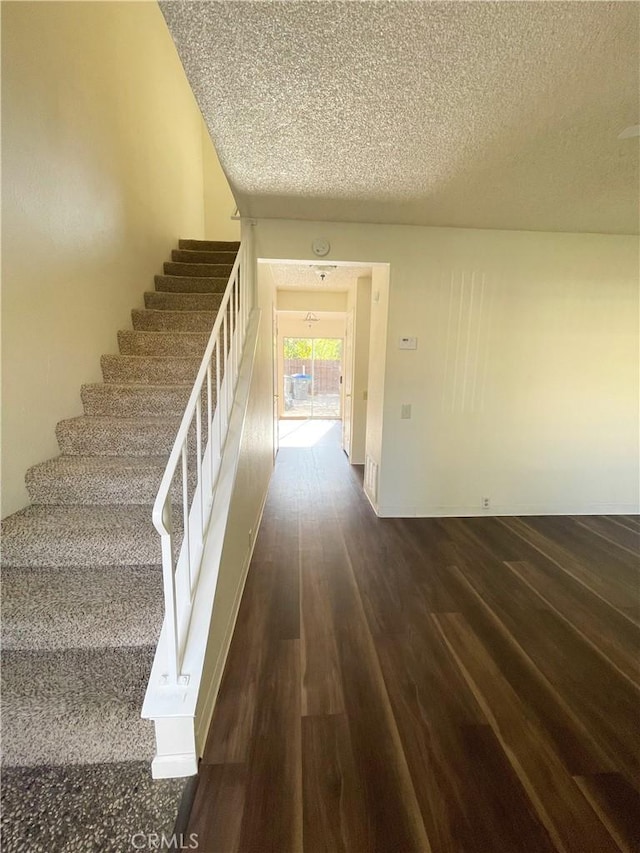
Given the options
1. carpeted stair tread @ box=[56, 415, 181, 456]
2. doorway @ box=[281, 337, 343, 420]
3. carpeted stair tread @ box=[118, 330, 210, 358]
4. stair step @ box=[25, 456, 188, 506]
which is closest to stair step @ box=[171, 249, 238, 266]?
carpeted stair tread @ box=[118, 330, 210, 358]

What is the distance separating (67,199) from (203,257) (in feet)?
6.56

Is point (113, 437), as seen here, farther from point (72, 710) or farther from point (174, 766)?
point (174, 766)

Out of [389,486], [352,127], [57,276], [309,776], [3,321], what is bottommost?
[309,776]

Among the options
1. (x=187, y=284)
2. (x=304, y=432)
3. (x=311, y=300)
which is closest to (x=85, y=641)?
(x=187, y=284)

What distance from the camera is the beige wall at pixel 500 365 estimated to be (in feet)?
10.5

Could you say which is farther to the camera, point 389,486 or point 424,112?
point 389,486

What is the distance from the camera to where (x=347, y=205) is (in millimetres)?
2670

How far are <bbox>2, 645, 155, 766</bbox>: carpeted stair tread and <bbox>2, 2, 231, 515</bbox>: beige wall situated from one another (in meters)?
0.85

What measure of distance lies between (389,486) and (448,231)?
2425mm

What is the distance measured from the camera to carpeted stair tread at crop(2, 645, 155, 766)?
1.25m

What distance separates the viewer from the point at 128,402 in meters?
2.41

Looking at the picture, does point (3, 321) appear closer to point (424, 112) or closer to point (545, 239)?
point (424, 112)

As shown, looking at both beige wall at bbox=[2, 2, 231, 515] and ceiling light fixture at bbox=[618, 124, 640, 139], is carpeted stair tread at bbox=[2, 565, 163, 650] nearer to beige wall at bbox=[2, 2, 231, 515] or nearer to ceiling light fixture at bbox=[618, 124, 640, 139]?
beige wall at bbox=[2, 2, 231, 515]

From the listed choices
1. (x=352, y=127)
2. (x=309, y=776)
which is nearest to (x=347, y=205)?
(x=352, y=127)
